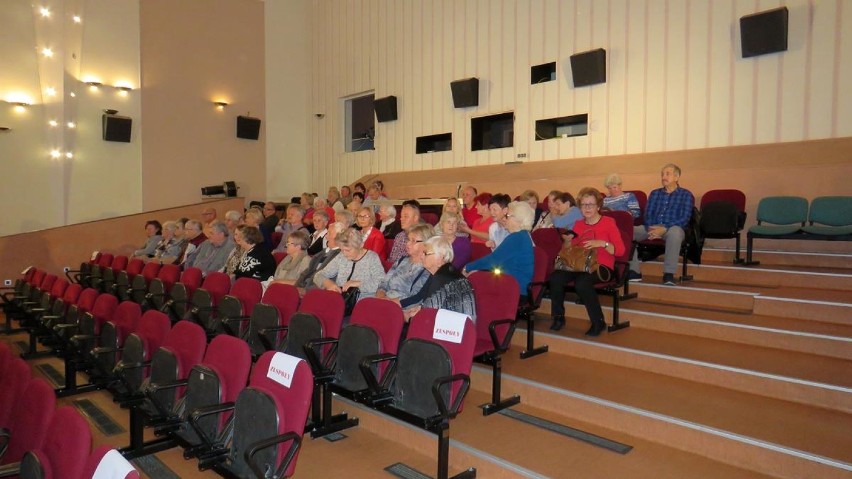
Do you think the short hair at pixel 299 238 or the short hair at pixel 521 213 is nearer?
the short hair at pixel 521 213

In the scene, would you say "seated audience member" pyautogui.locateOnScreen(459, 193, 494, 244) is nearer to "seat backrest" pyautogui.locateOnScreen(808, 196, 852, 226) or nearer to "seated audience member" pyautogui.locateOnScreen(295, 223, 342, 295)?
"seated audience member" pyautogui.locateOnScreen(295, 223, 342, 295)

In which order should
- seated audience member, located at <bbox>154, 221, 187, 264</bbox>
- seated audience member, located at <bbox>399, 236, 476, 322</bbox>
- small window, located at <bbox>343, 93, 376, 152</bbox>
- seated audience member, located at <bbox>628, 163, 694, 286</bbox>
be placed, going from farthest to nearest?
1. small window, located at <bbox>343, 93, 376, 152</bbox>
2. seated audience member, located at <bbox>154, 221, 187, 264</bbox>
3. seated audience member, located at <bbox>628, 163, 694, 286</bbox>
4. seated audience member, located at <bbox>399, 236, 476, 322</bbox>

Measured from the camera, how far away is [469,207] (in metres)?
6.18

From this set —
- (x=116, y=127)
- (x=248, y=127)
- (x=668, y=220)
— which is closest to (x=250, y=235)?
(x=668, y=220)

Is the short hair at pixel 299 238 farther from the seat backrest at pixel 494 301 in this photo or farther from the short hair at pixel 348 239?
the seat backrest at pixel 494 301

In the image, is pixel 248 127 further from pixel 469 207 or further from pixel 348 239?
pixel 348 239

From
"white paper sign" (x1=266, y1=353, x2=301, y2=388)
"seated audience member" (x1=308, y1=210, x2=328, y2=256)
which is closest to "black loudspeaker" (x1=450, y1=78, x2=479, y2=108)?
"seated audience member" (x1=308, y1=210, x2=328, y2=256)

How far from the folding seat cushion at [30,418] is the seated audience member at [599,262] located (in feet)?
9.36

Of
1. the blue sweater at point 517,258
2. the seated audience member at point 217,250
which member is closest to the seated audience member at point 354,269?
the blue sweater at point 517,258

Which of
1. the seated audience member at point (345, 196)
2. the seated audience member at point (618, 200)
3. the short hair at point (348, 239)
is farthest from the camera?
the seated audience member at point (345, 196)

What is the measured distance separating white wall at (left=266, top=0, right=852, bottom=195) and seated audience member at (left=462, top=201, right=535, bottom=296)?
3535 millimetres

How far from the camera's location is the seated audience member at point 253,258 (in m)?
4.56

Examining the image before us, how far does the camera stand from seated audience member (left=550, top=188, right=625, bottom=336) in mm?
3531

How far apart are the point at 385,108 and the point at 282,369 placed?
311 inches
